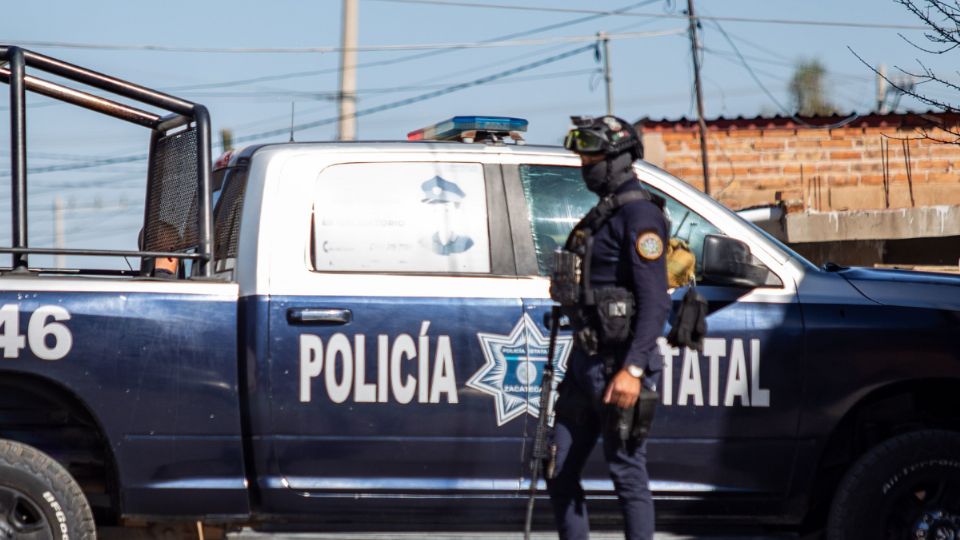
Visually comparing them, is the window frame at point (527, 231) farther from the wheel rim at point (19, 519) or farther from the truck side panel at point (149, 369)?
the wheel rim at point (19, 519)

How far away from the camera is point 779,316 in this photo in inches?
189

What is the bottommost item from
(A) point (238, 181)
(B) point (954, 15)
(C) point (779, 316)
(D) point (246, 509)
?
(D) point (246, 509)

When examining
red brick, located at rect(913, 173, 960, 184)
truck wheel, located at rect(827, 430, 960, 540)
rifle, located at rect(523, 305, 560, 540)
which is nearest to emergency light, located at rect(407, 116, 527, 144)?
rifle, located at rect(523, 305, 560, 540)

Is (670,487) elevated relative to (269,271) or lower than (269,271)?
lower

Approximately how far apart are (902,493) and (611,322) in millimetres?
1422

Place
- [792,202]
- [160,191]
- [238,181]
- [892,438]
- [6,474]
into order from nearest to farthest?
[6,474], [892,438], [238,181], [160,191], [792,202]

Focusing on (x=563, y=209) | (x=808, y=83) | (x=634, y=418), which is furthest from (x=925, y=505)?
(x=808, y=83)

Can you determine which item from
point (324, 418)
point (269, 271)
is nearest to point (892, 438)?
point (324, 418)

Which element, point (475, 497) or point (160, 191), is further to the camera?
point (160, 191)

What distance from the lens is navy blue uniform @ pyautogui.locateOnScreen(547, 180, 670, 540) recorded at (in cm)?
419

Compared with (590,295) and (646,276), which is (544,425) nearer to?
(590,295)

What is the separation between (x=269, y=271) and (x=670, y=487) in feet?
5.53

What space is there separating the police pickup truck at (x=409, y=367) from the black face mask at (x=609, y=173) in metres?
0.50

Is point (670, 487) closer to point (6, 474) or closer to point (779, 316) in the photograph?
point (779, 316)
